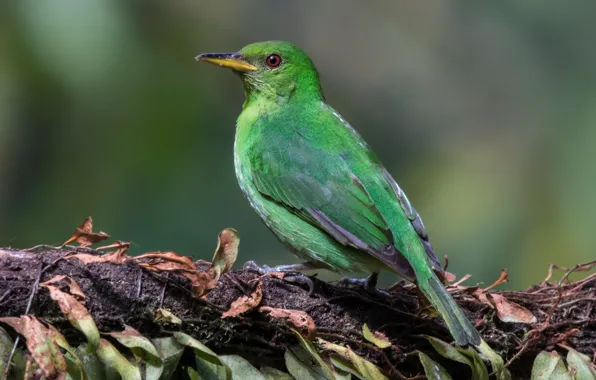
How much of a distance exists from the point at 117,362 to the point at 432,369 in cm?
118

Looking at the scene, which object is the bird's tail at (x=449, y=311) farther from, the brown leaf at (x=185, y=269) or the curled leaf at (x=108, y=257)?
the curled leaf at (x=108, y=257)

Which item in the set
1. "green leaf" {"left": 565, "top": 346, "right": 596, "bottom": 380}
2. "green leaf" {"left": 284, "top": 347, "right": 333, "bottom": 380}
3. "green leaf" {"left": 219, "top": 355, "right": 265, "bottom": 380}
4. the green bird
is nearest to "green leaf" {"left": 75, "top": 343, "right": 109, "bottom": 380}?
"green leaf" {"left": 219, "top": 355, "right": 265, "bottom": 380}

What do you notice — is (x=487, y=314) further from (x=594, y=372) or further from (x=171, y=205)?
(x=171, y=205)

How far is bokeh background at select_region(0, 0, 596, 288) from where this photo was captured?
6.22 m

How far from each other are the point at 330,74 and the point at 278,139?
15.8 ft

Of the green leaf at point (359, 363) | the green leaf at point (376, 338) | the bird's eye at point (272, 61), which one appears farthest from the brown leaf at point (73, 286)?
the bird's eye at point (272, 61)

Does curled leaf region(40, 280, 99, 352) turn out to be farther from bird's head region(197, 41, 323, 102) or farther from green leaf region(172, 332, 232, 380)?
bird's head region(197, 41, 323, 102)

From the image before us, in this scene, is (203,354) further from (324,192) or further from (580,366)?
(580,366)

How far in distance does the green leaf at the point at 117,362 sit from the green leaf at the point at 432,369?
1.08 meters

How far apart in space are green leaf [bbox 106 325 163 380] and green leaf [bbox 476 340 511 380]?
124 centimetres

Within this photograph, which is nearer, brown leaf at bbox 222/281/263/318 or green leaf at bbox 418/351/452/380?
brown leaf at bbox 222/281/263/318

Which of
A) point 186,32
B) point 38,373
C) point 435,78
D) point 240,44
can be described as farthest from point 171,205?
point 38,373

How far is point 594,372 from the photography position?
3.29 metres

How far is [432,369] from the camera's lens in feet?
10.4
